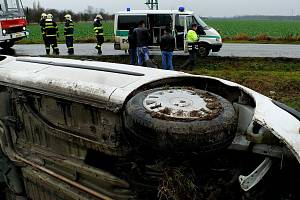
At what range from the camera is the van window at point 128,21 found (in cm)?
1384

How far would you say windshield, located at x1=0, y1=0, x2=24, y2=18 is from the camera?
14.7m


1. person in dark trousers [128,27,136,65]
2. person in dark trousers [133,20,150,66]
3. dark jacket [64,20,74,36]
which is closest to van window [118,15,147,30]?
dark jacket [64,20,74,36]

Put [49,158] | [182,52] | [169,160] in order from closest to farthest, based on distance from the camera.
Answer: [169,160], [49,158], [182,52]

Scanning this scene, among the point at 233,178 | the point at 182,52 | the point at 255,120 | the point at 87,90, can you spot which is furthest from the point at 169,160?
the point at 182,52

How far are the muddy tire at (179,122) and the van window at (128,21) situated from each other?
12.0m

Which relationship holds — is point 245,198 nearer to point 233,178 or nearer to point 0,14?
point 233,178

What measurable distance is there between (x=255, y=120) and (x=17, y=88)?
1.93 m

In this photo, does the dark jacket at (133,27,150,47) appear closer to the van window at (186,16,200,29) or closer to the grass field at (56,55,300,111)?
the grass field at (56,55,300,111)

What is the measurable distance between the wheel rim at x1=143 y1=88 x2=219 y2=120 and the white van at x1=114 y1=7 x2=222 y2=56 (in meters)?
11.4

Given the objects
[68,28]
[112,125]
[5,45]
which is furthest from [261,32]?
[112,125]

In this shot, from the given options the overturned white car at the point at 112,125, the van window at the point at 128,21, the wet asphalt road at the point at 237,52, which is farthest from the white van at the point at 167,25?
the overturned white car at the point at 112,125

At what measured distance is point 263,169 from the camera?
200 centimetres

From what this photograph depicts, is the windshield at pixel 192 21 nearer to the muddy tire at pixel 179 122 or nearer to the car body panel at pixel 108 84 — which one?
the car body panel at pixel 108 84

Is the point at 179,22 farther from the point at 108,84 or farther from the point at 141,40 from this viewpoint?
the point at 108,84
